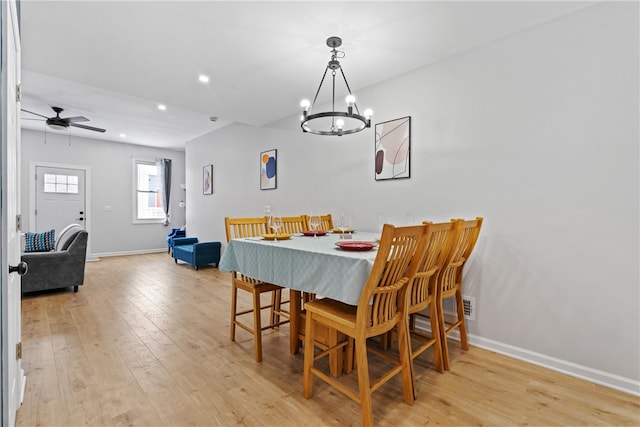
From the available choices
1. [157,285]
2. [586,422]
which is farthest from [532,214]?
[157,285]

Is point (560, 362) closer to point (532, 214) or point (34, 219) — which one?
point (532, 214)

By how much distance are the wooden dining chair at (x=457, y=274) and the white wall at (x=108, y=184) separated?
7560 millimetres

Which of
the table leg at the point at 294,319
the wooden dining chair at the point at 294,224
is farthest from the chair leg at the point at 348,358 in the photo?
the wooden dining chair at the point at 294,224

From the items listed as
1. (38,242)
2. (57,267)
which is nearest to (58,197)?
(38,242)

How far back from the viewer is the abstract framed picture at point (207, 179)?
6.13m

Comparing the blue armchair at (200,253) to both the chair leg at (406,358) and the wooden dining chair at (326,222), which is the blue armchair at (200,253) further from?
the chair leg at (406,358)

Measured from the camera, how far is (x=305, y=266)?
73.2 inches

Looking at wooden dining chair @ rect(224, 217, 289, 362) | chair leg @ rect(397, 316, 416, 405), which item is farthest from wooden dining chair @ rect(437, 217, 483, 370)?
wooden dining chair @ rect(224, 217, 289, 362)

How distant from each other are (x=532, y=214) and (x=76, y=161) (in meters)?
8.30

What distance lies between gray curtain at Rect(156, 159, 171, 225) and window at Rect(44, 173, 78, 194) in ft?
5.64

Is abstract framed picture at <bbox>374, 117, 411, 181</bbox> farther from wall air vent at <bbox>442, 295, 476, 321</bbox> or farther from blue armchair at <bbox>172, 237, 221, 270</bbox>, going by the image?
blue armchair at <bbox>172, 237, 221, 270</bbox>

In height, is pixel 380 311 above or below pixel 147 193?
below

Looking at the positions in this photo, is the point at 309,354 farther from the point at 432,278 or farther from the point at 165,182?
the point at 165,182

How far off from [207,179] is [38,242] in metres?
2.78
